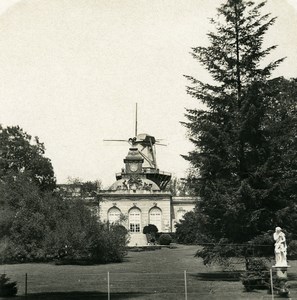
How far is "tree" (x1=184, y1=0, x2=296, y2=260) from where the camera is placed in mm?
20281

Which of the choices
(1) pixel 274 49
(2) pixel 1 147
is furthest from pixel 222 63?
(2) pixel 1 147

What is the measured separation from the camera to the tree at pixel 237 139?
20281mm

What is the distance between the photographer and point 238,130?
2039 centimetres

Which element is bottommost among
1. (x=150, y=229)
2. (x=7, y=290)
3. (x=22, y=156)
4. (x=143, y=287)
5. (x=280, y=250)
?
(x=143, y=287)

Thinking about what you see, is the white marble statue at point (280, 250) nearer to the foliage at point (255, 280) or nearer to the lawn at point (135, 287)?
the foliage at point (255, 280)

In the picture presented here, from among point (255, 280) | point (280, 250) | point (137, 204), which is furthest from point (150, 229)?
point (280, 250)

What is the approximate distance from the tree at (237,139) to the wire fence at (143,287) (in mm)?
1903

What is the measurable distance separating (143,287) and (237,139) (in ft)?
23.9

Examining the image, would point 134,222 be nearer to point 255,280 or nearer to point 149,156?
point 149,156

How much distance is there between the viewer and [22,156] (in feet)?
170

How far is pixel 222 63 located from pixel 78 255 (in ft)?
51.8

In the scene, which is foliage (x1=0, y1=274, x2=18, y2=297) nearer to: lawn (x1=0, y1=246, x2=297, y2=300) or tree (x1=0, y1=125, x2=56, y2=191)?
lawn (x1=0, y1=246, x2=297, y2=300)

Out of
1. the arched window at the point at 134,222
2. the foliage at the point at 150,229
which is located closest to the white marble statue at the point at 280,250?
the foliage at the point at 150,229

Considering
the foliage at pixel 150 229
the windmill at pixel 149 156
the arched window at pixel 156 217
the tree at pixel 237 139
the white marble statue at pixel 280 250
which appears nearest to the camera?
the white marble statue at pixel 280 250
